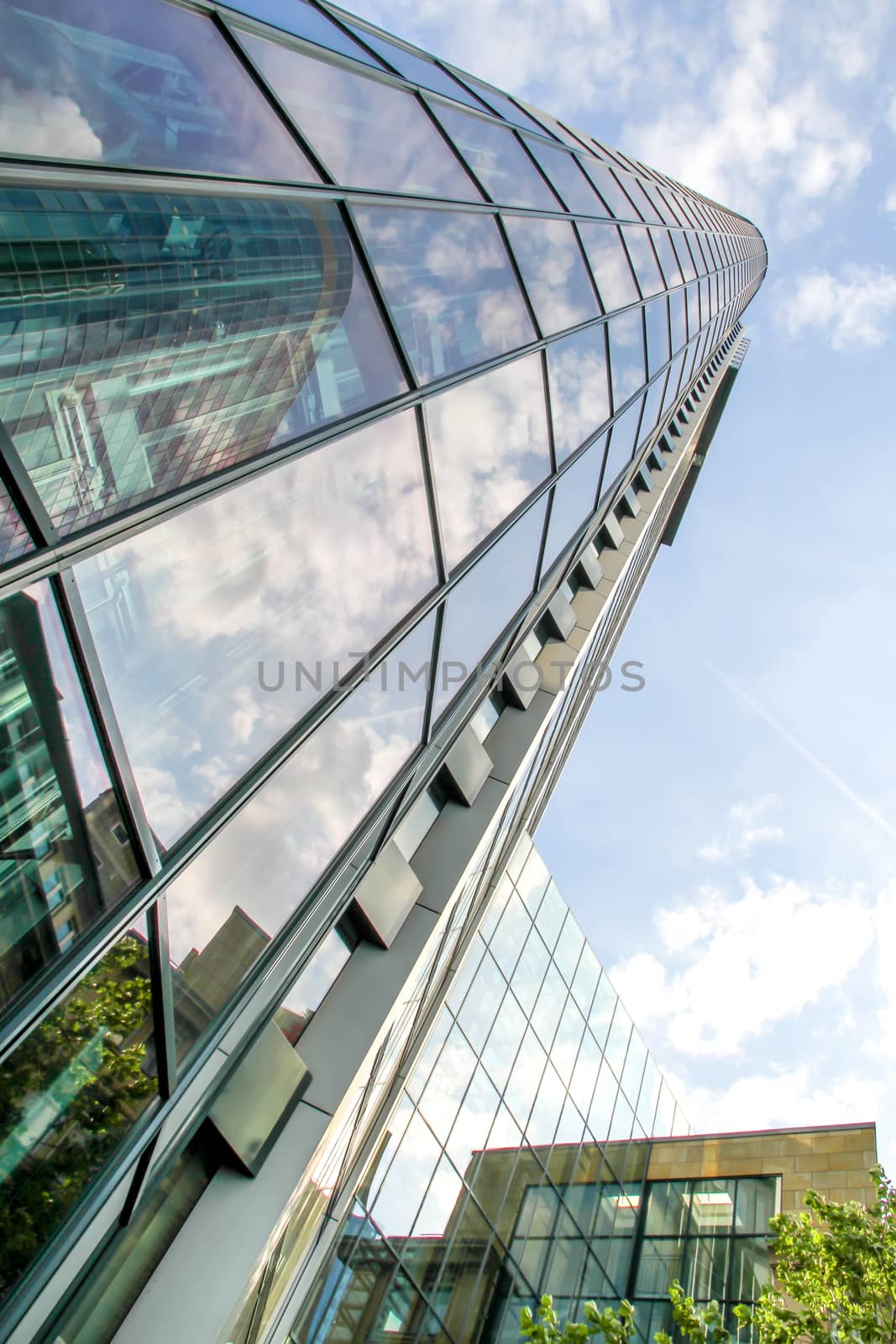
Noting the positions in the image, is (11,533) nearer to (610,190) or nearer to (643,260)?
(643,260)

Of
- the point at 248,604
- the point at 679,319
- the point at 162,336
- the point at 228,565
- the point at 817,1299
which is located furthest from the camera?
the point at 679,319

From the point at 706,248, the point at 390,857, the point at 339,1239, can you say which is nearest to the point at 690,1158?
the point at 339,1239

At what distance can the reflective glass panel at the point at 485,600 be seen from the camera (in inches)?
328

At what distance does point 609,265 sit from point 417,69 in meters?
4.40

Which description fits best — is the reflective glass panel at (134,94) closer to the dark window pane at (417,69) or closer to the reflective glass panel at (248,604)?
the reflective glass panel at (248,604)

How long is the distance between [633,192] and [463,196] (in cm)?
1361

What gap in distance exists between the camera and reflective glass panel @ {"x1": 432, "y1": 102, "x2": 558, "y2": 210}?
30.7ft

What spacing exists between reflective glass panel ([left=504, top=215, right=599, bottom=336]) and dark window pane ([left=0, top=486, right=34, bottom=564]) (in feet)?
25.0

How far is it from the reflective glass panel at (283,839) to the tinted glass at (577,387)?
4208 mm

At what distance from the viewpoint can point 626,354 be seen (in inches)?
531

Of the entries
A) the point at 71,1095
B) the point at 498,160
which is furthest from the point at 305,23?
the point at 71,1095

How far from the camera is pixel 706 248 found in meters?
29.5

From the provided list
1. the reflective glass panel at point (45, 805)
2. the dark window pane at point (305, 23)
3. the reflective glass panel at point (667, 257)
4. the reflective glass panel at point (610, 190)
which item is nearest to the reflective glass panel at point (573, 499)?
the dark window pane at point (305, 23)

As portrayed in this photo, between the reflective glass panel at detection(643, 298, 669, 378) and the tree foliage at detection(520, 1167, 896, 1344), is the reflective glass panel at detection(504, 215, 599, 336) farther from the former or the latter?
the tree foliage at detection(520, 1167, 896, 1344)
